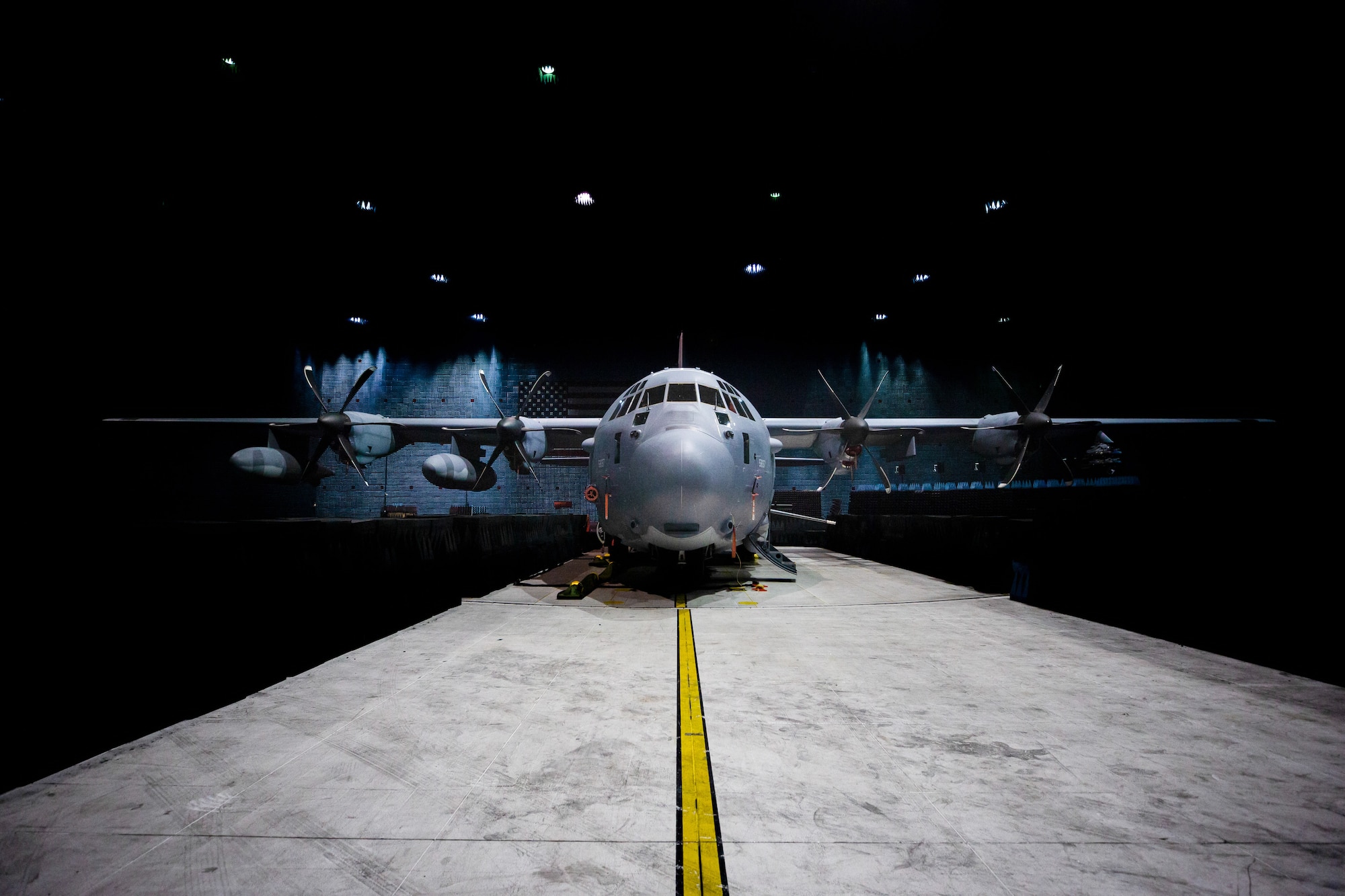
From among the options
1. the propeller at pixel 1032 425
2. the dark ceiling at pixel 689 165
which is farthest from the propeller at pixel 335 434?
the propeller at pixel 1032 425

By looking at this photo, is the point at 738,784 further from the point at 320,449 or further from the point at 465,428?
the point at 320,449

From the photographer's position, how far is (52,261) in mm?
9523

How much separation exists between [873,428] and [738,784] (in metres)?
14.0

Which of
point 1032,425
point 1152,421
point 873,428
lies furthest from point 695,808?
point 1152,421

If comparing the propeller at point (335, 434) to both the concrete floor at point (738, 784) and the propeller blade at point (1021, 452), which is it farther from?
the propeller blade at point (1021, 452)

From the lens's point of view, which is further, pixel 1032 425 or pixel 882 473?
pixel 1032 425

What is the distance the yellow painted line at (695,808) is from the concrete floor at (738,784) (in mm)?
58

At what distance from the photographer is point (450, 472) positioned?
1590cm

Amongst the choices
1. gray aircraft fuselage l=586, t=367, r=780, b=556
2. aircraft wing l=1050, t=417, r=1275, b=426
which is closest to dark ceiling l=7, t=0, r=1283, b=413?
aircraft wing l=1050, t=417, r=1275, b=426

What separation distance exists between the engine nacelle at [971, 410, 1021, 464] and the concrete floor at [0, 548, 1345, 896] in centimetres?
1158

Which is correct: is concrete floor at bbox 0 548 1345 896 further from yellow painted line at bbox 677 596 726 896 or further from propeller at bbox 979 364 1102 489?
propeller at bbox 979 364 1102 489

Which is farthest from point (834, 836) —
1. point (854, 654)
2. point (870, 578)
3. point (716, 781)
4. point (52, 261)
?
point (52, 261)

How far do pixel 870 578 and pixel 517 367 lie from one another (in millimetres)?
22033

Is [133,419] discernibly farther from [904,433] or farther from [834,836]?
[904,433]
